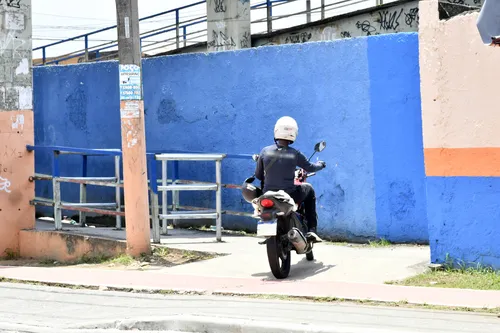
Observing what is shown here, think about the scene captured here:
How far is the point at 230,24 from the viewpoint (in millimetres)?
21281

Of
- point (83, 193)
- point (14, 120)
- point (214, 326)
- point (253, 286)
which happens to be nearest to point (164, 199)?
point (83, 193)

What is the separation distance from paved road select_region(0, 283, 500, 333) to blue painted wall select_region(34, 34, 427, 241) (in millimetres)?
3608

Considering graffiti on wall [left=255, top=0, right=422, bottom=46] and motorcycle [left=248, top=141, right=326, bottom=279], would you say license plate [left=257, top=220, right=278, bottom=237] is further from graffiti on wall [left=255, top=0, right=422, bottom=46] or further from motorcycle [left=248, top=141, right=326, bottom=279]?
graffiti on wall [left=255, top=0, right=422, bottom=46]

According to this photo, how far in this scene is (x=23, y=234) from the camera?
14.0 meters

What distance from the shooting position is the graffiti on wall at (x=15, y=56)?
13.7m

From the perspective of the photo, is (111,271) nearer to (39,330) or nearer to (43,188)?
(39,330)

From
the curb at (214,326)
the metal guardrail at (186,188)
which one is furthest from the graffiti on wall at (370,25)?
the curb at (214,326)

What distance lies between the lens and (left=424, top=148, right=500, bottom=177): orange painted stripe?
9.96 m

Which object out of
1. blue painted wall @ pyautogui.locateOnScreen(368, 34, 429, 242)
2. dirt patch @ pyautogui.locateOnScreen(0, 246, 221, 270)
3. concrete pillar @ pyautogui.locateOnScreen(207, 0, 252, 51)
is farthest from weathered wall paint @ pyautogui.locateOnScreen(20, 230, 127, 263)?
concrete pillar @ pyautogui.locateOnScreen(207, 0, 252, 51)

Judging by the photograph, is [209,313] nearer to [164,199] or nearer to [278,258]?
[278,258]

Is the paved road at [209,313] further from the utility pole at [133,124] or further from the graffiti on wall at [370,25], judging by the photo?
the graffiti on wall at [370,25]

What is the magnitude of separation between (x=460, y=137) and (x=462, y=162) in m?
0.27

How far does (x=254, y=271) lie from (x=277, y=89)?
3299 mm

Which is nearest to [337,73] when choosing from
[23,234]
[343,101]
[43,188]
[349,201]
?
[343,101]
